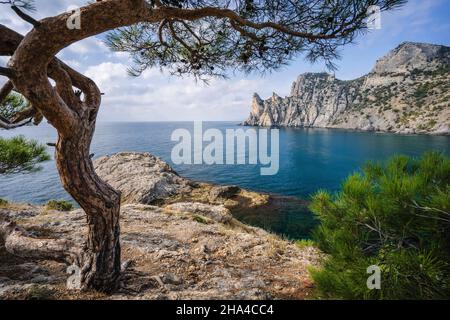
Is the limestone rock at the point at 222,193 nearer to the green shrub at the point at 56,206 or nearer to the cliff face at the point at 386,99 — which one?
the green shrub at the point at 56,206

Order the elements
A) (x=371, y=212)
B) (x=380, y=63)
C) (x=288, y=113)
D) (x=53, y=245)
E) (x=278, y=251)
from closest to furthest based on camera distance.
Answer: (x=371, y=212)
(x=53, y=245)
(x=278, y=251)
(x=380, y=63)
(x=288, y=113)

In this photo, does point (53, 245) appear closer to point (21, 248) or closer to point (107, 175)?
point (21, 248)

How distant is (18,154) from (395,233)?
12.1 m

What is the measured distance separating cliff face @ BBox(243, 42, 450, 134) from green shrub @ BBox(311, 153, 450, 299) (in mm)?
62674

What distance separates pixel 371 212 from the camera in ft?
6.57

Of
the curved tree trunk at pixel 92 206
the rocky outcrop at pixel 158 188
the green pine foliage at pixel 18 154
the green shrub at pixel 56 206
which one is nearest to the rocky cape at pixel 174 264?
the curved tree trunk at pixel 92 206

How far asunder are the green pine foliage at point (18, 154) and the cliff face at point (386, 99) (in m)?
60.0

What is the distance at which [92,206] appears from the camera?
2.69 metres

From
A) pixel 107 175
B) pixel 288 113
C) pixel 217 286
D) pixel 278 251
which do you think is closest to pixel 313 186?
pixel 107 175

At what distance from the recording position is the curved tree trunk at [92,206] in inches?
98.7

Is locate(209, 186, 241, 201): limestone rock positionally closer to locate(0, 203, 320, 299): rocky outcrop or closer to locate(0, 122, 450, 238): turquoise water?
locate(0, 122, 450, 238): turquoise water
